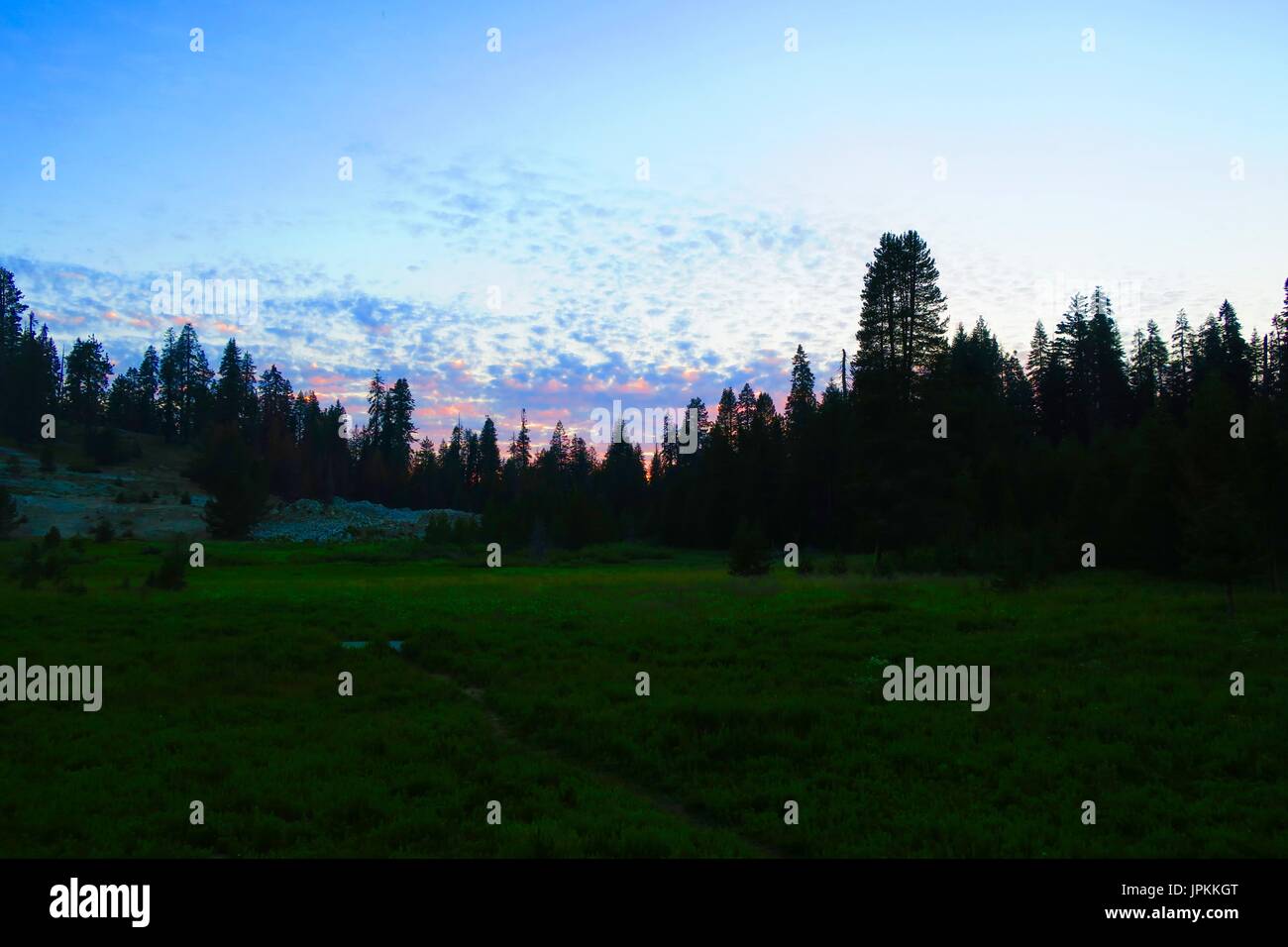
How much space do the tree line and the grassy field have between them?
38.0ft

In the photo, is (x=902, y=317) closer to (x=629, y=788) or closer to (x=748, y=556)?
(x=748, y=556)

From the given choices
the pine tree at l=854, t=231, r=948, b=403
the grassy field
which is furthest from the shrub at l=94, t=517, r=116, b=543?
the pine tree at l=854, t=231, r=948, b=403

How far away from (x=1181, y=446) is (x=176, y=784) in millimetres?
45732

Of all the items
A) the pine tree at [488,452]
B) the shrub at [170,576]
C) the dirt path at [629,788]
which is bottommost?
the dirt path at [629,788]

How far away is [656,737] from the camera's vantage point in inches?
487

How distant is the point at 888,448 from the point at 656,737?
3935cm

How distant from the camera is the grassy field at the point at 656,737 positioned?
8602 mm

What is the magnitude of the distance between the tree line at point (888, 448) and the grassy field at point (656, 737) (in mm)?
11573

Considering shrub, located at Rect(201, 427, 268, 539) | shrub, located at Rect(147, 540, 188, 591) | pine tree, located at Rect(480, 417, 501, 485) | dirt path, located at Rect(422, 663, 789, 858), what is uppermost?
pine tree, located at Rect(480, 417, 501, 485)

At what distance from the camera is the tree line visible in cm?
3900

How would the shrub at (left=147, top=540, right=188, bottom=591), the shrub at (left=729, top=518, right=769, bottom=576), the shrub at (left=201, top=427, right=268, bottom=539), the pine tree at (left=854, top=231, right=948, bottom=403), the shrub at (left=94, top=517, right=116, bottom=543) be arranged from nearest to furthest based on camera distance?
the shrub at (left=147, top=540, right=188, bottom=591) < the shrub at (left=729, top=518, right=769, bottom=576) < the pine tree at (left=854, top=231, right=948, bottom=403) < the shrub at (left=94, top=517, right=116, bottom=543) < the shrub at (left=201, top=427, right=268, bottom=539)

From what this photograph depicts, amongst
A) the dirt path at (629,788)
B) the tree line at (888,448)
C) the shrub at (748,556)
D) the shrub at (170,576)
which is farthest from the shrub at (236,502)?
the dirt path at (629,788)

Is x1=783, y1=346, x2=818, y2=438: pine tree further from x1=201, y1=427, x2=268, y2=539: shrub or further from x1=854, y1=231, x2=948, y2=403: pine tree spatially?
x1=201, y1=427, x2=268, y2=539: shrub

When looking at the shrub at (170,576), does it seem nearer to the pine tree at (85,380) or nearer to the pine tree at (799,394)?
the pine tree at (799,394)
